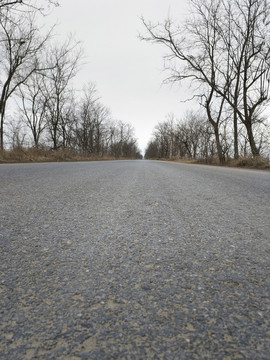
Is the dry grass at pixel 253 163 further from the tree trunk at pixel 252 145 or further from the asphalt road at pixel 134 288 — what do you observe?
the asphalt road at pixel 134 288

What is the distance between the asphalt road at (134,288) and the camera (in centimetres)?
52

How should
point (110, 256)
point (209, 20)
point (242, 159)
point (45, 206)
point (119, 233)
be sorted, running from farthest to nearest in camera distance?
point (209, 20)
point (242, 159)
point (45, 206)
point (119, 233)
point (110, 256)

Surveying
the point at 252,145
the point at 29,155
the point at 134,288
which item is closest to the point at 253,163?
the point at 252,145

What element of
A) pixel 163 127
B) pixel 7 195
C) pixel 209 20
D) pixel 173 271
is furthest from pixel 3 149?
pixel 163 127

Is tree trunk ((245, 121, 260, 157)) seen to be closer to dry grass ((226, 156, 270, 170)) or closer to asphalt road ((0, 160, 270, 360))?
dry grass ((226, 156, 270, 170))

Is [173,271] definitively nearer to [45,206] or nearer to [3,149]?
[45,206]

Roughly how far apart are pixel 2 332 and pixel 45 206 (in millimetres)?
1430

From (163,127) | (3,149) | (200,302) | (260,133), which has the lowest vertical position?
(200,302)

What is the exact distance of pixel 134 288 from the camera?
29.7 inches

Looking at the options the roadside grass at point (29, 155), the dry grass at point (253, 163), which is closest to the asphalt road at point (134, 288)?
the dry grass at point (253, 163)

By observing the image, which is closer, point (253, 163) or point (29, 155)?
point (253, 163)

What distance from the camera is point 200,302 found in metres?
0.68

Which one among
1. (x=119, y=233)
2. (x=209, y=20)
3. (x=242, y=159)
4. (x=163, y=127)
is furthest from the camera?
(x=163, y=127)

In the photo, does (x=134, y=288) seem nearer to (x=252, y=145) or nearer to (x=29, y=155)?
(x=252, y=145)
